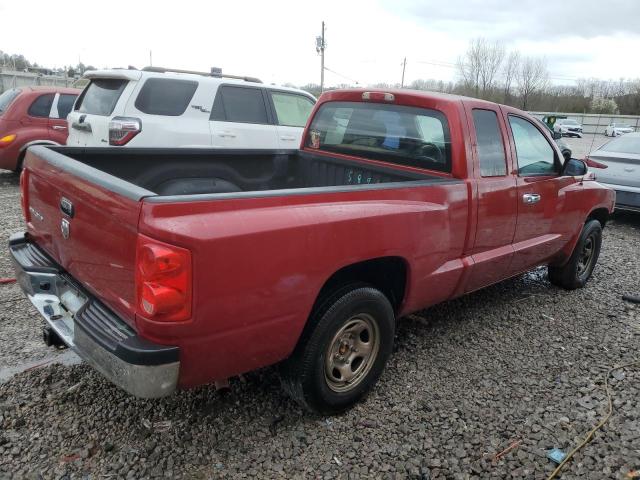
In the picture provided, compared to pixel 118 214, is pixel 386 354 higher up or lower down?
lower down

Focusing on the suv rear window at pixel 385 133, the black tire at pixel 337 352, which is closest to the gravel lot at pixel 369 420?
the black tire at pixel 337 352

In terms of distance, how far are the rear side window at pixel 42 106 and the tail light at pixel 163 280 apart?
8115 mm

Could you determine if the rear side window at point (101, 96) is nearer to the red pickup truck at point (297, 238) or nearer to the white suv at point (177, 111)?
the white suv at point (177, 111)

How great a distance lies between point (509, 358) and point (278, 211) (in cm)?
231

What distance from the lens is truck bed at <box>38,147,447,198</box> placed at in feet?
11.3

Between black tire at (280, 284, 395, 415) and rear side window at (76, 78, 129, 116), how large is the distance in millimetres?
4876

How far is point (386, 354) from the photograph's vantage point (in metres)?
3.00

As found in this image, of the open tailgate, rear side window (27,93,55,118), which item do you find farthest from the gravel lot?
rear side window (27,93,55,118)

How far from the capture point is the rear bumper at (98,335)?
6.55 feet

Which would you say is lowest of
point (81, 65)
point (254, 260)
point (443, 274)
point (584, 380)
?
point (584, 380)

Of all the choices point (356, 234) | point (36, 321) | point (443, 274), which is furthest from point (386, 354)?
point (36, 321)

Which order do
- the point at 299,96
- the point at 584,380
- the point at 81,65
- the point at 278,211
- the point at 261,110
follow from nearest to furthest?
1. the point at 278,211
2. the point at 584,380
3. the point at 261,110
4. the point at 299,96
5. the point at 81,65

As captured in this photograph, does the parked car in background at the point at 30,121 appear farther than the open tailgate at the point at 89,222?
Yes

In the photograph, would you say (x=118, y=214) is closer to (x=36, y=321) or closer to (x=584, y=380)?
(x=36, y=321)
